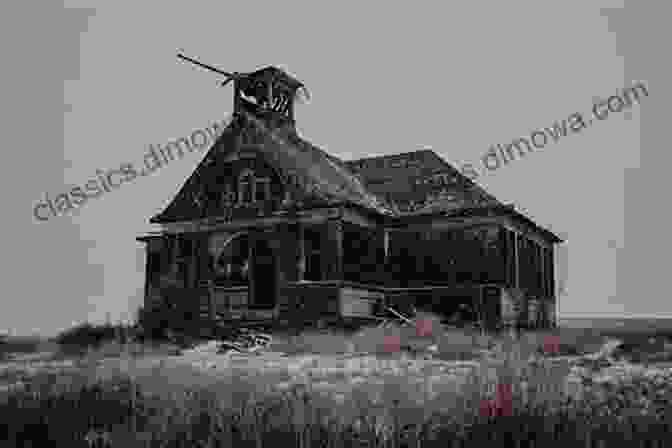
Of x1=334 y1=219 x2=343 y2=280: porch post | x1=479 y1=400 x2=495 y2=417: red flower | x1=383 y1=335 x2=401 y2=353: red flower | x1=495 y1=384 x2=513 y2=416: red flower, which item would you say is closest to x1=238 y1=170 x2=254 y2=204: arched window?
x1=334 y1=219 x2=343 y2=280: porch post

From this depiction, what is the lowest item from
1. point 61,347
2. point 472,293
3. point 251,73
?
point 61,347

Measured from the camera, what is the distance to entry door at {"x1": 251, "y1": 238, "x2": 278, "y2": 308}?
26.0 m

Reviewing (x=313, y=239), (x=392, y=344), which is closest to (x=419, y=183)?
(x=313, y=239)

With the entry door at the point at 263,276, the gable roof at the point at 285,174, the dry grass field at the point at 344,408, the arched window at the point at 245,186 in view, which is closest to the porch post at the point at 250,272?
the entry door at the point at 263,276

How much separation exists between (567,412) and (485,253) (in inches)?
736

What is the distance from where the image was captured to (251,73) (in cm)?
2747

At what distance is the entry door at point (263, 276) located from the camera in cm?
2600

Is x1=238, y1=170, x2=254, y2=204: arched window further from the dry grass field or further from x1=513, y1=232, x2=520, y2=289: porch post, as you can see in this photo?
the dry grass field

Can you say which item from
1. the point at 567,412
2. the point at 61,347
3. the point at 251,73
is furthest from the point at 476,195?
the point at 567,412

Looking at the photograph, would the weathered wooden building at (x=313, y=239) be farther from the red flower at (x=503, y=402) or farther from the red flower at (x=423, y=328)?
the red flower at (x=503, y=402)

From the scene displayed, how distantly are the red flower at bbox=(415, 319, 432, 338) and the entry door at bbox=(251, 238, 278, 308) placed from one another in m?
7.57

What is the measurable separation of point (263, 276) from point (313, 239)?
4.29 metres

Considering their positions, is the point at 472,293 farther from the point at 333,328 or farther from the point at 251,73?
the point at 251,73

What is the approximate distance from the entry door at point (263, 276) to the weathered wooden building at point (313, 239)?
54mm
